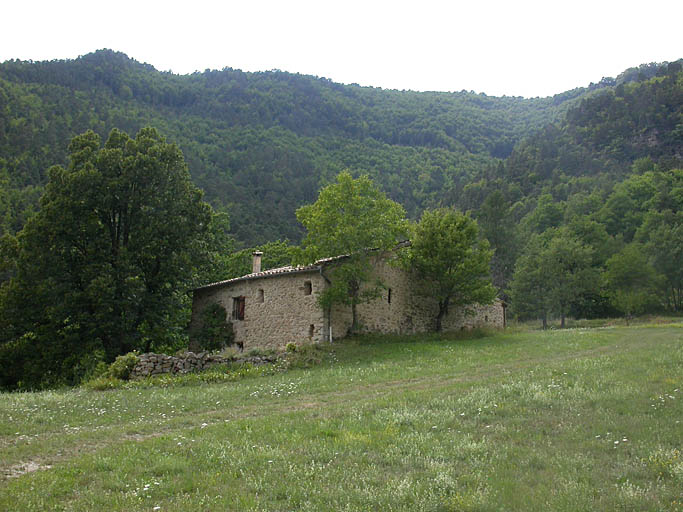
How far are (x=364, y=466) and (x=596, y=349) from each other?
19129 mm

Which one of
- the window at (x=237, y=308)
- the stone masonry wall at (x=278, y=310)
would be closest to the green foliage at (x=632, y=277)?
the stone masonry wall at (x=278, y=310)

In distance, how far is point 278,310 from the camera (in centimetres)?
2803

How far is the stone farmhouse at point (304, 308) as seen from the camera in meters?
26.5

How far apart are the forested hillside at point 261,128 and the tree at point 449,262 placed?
3637 centimetres

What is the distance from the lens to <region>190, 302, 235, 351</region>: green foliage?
102 feet

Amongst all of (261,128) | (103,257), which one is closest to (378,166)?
(261,128)

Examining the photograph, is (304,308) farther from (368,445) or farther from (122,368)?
(368,445)

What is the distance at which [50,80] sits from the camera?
3541 inches

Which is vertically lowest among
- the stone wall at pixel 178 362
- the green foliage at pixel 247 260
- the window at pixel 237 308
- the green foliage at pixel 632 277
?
the stone wall at pixel 178 362

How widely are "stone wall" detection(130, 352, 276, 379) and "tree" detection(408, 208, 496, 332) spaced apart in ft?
41.1

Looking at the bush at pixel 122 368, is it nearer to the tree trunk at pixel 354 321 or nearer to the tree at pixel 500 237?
the tree trunk at pixel 354 321

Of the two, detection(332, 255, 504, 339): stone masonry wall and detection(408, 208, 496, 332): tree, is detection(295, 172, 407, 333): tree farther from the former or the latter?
detection(408, 208, 496, 332): tree

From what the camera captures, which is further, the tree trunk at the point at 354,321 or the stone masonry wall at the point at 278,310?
the tree trunk at the point at 354,321

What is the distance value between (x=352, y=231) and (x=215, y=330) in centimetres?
1088
